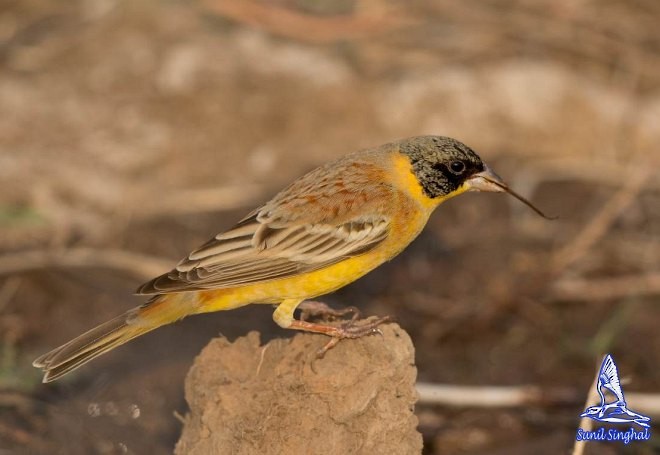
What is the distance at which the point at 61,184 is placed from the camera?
9.09m

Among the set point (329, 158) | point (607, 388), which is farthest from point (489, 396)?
point (329, 158)

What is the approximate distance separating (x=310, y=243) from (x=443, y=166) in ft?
2.68

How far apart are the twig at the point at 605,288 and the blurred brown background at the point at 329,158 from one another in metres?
0.02

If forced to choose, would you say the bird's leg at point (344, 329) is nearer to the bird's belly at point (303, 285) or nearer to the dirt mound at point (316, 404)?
the dirt mound at point (316, 404)

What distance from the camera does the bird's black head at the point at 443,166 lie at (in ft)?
18.8

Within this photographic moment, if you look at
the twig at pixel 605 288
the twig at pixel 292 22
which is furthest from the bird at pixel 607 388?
the twig at pixel 292 22

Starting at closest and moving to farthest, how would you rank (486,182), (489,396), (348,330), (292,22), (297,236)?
(348,330), (297,236), (486,182), (489,396), (292,22)

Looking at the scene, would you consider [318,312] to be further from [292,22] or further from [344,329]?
[292,22]

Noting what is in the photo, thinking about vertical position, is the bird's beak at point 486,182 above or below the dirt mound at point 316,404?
above

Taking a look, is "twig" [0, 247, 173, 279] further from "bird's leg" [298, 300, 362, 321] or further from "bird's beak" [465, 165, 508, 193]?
"bird's beak" [465, 165, 508, 193]

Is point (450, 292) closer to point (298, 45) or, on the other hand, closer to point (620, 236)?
point (620, 236)

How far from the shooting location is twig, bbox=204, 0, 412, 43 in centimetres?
1055

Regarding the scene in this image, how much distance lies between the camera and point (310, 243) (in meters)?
5.62

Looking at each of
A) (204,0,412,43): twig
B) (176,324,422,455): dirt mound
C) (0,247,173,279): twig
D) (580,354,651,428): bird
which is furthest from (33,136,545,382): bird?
(204,0,412,43): twig
